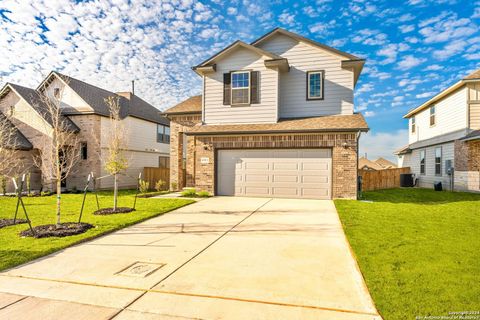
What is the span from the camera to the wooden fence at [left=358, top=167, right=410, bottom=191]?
56.9 feet

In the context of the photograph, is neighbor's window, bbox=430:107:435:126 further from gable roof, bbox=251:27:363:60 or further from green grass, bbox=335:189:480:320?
green grass, bbox=335:189:480:320

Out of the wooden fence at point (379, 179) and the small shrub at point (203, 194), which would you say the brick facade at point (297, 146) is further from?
the wooden fence at point (379, 179)

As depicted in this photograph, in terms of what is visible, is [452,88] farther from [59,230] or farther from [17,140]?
[17,140]

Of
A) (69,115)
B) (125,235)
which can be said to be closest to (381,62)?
(125,235)

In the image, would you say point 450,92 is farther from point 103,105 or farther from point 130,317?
point 103,105

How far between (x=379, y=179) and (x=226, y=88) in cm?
1248

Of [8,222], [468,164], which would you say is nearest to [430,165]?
[468,164]

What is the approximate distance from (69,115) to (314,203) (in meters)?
16.7

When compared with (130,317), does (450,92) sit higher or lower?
higher

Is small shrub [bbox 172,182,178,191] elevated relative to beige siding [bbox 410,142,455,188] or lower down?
lower down

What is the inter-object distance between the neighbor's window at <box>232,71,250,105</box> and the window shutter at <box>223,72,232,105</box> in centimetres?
21

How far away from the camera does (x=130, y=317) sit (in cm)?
300

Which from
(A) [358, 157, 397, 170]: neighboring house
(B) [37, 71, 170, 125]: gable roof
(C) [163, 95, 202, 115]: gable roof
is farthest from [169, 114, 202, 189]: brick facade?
(A) [358, 157, 397, 170]: neighboring house

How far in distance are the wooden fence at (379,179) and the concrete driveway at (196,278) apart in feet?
Answer: 39.0
